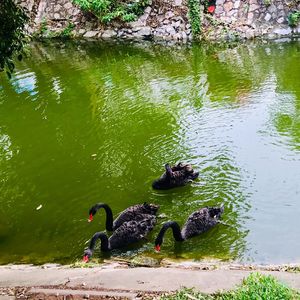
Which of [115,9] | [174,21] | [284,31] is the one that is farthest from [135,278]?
[115,9]

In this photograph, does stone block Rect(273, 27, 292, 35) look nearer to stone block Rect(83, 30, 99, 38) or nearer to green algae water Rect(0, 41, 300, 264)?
green algae water Rect(0, 41, 300, 264)

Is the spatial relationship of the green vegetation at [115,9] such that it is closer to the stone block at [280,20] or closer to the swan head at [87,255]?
the stone block at [280,20]

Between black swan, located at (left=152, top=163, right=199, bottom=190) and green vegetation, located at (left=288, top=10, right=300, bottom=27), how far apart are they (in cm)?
1350

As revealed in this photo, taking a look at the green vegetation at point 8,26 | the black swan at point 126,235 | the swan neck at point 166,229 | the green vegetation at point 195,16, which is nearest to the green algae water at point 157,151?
the black swan at point 126,235

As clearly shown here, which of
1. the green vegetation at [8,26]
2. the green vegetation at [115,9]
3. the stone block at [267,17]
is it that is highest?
the green vegetation at [8,26]

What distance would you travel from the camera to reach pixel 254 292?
6.05m

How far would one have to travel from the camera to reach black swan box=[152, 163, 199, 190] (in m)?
10.2

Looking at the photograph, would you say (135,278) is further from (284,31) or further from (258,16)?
(258,16)

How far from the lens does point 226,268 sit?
7.74 metres

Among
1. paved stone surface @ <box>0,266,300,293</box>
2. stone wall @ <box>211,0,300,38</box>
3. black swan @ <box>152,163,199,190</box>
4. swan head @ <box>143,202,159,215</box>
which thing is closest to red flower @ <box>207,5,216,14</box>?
stone wall @ <box>211,0,300,38</box>

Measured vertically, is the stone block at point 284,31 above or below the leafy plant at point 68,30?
below

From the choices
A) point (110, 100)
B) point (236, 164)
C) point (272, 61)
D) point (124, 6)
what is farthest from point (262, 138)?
point (124, 6)

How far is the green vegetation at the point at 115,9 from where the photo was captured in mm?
24906

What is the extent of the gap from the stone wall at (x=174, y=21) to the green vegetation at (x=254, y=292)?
17236 millimetres
